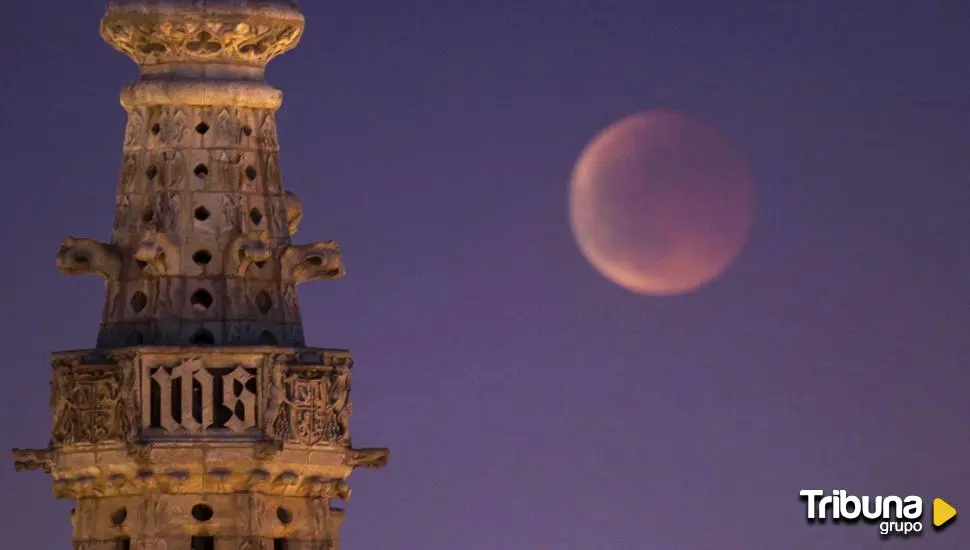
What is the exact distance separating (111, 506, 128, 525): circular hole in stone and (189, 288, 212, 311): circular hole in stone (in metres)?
2.55

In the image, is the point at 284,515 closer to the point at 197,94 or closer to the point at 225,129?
the point at 225,129

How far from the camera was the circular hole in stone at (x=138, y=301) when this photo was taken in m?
40.7

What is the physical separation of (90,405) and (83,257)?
1.79 meters

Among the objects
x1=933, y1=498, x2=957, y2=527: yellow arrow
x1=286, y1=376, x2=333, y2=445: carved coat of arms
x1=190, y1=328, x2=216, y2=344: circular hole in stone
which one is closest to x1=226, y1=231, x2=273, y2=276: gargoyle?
x1=190, y1=328, x2=216, y2=344: circular hole in stone

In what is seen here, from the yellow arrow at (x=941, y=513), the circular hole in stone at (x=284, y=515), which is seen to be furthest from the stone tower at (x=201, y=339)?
the yellow arrow at (x=941, y=513)

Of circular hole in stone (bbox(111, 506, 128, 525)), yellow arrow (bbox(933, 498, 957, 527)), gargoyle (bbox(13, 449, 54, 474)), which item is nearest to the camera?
circular hole in stone (bbox(111, 506, 128, 525))

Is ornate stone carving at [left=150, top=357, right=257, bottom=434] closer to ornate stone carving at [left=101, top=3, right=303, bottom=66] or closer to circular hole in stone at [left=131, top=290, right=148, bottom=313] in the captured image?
circular hole in stone at [left=131, top=290, right=148, bottom=313]

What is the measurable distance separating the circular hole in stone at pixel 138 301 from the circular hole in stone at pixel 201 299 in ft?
1.90

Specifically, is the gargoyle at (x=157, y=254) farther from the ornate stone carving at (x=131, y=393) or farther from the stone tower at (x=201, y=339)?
the ornate stone carving at (x=131, y=393)

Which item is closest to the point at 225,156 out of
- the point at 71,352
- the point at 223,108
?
the point at 223,108

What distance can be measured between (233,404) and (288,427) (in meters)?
0.71

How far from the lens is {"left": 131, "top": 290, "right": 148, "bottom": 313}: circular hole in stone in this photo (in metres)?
40.7

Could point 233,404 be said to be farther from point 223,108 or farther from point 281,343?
point 223,108

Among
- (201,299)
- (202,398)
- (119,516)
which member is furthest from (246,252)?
(119,516)
